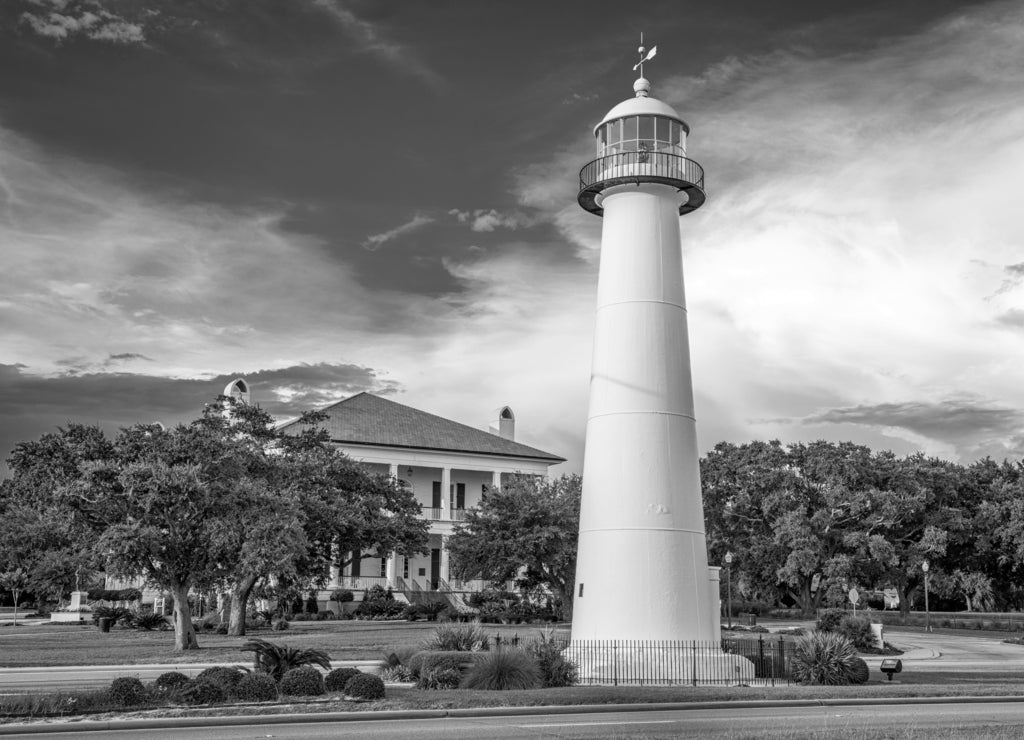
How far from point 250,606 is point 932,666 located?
34130 millimetres

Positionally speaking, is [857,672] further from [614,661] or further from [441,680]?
[441,680]

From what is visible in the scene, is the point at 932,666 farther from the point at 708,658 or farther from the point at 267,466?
the point at 267,466

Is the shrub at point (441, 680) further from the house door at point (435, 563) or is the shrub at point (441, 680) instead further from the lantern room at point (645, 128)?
the house door at point (435, 563)

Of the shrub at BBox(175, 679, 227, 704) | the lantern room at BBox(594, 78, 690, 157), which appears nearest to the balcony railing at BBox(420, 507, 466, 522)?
the lantern room at BBox(594, 78, 690, 157)

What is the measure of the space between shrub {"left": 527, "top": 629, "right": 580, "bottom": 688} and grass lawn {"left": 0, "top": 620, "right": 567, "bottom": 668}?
152 inches

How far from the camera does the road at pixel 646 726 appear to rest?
15.4m

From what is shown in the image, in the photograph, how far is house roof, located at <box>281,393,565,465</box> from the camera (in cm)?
6762

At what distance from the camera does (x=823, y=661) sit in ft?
86.1

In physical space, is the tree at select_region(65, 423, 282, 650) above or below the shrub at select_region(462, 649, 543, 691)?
above

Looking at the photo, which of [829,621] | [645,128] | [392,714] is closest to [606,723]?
[392,714]

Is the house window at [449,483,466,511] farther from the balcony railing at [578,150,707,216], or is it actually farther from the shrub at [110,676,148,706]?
the shrub at [110,676,148,706]

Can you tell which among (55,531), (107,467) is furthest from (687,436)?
(55,531)

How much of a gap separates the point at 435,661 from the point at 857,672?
1056 cm

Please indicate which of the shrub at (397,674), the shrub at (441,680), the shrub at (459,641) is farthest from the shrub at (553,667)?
the shrub at (459,641)
